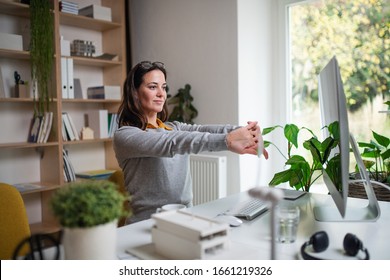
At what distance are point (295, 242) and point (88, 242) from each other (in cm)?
60

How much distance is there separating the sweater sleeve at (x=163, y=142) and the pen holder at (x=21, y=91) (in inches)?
64.8

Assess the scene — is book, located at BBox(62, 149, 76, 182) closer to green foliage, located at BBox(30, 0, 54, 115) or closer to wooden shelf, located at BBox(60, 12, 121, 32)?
green foliage, located at BBox(30, 0, 54, 115)

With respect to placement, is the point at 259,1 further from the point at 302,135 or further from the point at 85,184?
the point at 85,184

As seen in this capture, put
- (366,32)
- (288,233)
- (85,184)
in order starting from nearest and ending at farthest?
(85,184)
(288,233)
(366,32)

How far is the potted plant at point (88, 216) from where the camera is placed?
77 centimetres

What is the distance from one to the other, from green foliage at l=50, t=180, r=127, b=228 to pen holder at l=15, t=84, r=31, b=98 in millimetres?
2377

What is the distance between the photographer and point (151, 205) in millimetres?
1606

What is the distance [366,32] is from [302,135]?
880 millimetres

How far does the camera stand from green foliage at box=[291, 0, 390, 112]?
2.63 meters

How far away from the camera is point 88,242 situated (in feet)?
2.58

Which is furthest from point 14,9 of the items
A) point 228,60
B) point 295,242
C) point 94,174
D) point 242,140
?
point 295,242

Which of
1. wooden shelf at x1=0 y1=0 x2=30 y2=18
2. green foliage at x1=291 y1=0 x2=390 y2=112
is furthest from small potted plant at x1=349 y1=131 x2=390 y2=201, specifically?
wooden shelf at x1=0 y1=0 x2=30 y2=18

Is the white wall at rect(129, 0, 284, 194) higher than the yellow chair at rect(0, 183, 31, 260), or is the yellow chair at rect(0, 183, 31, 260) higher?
the white wall at rect(129, 0, 284, 194)
